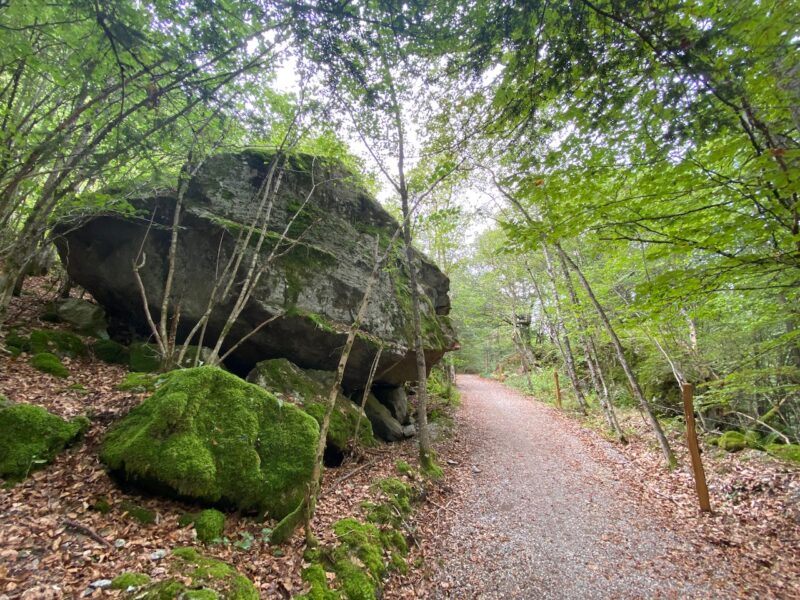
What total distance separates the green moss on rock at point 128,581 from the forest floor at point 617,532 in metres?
3.05

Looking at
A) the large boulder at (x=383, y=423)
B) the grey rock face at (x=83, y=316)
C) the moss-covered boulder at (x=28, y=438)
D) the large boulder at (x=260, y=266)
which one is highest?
the large boulder at (x=260, y=266)

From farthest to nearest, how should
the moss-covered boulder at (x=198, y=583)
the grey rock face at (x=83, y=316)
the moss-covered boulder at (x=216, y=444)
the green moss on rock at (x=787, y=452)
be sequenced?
the grey rock face at (x=83, y=316) < the green moss on rock at (x=787, y=452) < the moss-covered boulder at (x=216, y=444) < the moss-covered boulder at (x=198, y=583)

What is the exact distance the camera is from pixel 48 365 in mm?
5453

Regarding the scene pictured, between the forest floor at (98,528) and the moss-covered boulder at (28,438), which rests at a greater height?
the moss-covered boulder at (28,438)

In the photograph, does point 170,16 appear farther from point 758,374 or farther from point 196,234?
point 758,374

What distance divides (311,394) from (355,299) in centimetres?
275

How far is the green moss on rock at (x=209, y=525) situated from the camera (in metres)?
3.38

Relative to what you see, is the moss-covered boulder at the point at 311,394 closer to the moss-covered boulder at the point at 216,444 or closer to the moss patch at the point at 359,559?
the moss-covered boulder at the point at 216,444

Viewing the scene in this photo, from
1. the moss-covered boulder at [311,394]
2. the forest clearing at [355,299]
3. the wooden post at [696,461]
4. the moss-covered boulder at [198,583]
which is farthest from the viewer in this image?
the moss-covered boulder at [311,394]

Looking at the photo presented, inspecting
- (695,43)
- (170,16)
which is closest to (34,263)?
(170,16)

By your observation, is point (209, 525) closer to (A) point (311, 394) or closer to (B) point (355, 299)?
(A) point (311, 394)

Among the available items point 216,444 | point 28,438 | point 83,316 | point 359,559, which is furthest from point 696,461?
point 83,316

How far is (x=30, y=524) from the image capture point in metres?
2.80

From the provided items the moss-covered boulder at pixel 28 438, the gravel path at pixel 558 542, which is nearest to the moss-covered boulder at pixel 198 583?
the moss-covered boulder at pixel 28 438
